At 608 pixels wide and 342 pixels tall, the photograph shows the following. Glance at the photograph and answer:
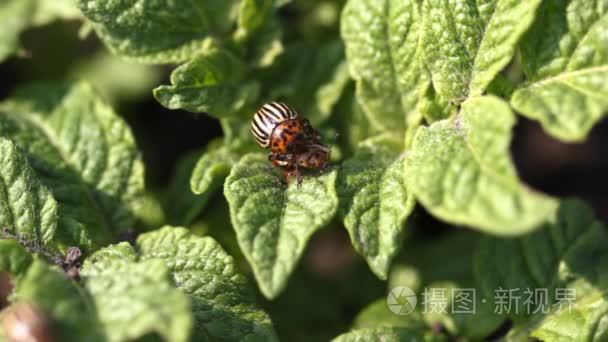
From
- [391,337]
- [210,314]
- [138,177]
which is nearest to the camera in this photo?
[210,314]

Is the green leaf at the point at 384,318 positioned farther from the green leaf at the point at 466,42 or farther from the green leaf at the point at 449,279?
the green leaf at the point at 466,42

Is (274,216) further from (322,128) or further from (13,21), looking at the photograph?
(13,21)

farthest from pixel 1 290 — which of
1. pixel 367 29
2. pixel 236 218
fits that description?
pixel 367 29

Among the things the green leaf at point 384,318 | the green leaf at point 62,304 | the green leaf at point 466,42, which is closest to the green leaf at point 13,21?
the green leaf at point 62,304

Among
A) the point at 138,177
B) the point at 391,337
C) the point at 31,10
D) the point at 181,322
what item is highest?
the point at 31,10

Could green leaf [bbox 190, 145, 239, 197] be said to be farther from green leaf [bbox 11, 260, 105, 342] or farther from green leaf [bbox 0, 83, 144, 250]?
green leaf [bbox 11, 260, 105, 342]

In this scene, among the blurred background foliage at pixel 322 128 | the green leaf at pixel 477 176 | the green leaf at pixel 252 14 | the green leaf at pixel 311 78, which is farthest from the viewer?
the blurred background foliage at pixel 322 128

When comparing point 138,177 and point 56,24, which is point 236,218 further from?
point 56,24
